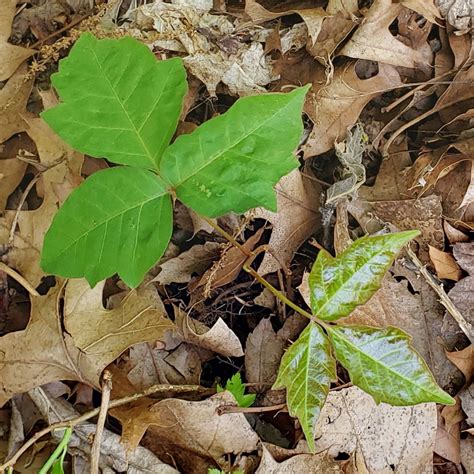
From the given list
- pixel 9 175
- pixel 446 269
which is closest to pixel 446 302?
pixel 446 269

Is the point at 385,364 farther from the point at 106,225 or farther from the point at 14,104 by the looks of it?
the point at 14,104

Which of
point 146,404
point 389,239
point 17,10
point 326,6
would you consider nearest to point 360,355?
point 389,239

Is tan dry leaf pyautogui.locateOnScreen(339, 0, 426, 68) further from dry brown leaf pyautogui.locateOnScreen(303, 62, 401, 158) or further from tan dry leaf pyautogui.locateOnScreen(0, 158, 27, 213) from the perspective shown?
tan dry leaf pyautogui.locateOnScreen(0, 158, 27, 213)

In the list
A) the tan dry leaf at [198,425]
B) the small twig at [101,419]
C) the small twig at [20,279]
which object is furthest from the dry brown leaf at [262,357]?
the small twig at [20,279]

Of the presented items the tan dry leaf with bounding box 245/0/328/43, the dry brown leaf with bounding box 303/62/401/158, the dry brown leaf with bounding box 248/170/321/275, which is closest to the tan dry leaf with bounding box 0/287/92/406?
the dry brown leaf with bounding box 248/170/321/275

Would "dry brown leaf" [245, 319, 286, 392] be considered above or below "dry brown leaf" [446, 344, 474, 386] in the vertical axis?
above

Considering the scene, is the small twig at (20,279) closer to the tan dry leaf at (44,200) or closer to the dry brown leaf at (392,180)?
the tan dry leaf at (44,200)
